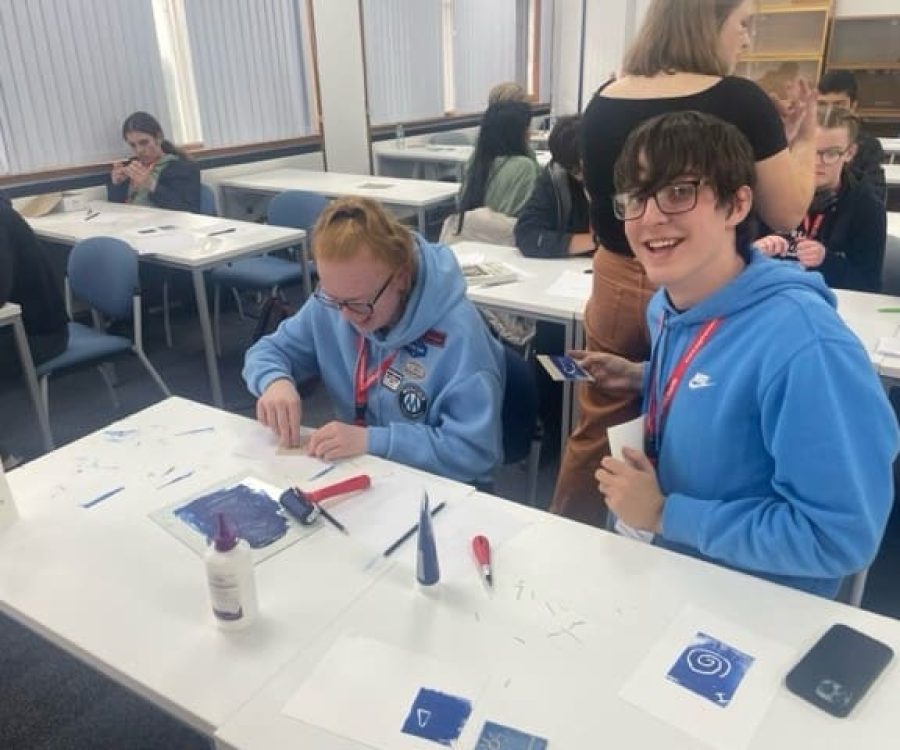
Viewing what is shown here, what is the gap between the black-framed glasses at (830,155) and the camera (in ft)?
7.95

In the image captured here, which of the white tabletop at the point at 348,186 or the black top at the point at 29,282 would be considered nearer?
the black top at the point at 29,282

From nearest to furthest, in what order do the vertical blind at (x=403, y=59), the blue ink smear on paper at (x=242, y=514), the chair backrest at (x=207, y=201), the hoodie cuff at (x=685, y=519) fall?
the hoodie cuff at (x=685, y=519) → the blue ink smear on paper at (x=242, y=514) → the chair backrest at (x=207, y=201) → the vertical blind at (x=403, y=59)

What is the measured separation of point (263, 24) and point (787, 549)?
5.14 metres

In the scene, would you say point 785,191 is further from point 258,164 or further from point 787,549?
point 258,164

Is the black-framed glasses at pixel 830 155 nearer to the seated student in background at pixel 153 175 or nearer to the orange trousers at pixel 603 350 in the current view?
the orange trousers at pixel 603 350

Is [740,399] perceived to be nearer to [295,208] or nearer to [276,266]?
[276,266]

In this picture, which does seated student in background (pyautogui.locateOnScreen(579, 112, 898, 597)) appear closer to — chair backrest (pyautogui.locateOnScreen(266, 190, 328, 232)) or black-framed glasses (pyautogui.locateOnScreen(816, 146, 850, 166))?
black-framed glasses (pyautogui.locateOnScreen(816, 146, 850, 166))

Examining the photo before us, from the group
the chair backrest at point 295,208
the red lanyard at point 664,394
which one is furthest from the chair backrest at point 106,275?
the red lanyard at point 664,394

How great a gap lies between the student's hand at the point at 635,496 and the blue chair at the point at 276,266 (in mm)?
2692

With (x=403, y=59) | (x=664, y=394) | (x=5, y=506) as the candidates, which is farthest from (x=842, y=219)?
(x=403, y=59)

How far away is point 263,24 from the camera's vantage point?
5.07m

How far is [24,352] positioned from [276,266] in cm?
151

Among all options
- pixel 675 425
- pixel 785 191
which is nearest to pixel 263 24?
pixel 785 191

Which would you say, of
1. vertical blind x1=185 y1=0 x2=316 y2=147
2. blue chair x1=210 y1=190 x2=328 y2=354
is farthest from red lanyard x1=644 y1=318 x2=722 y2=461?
vertical blind x1=185 y1=0 x2=316 y2=147
